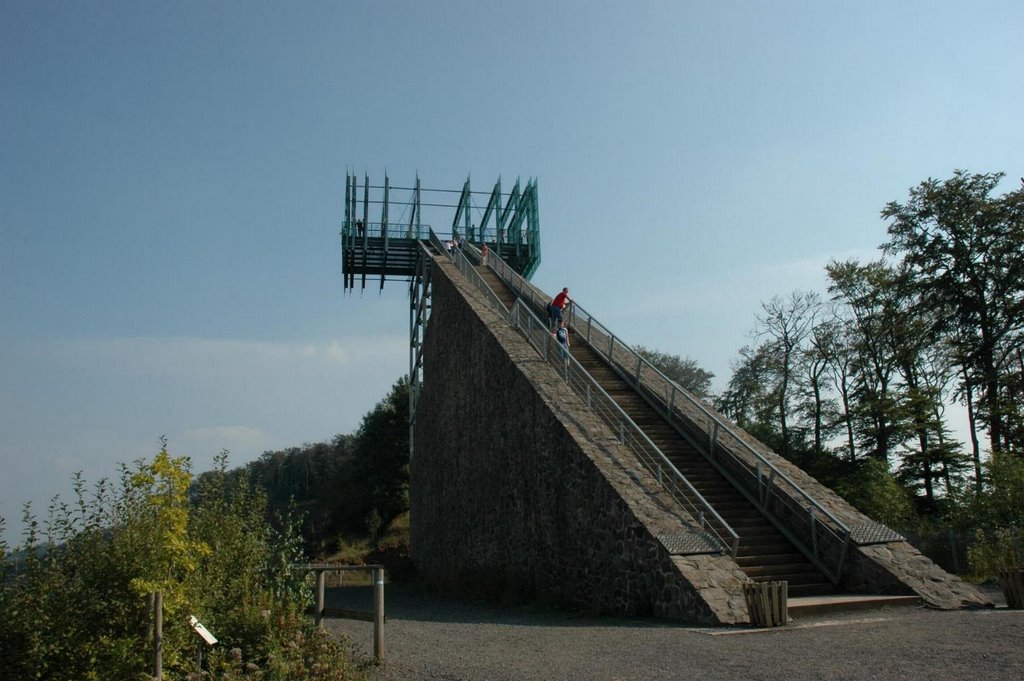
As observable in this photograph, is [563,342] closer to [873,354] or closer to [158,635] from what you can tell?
[158,635]

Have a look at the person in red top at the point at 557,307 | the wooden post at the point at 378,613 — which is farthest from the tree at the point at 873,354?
the wooden post at the point at 378,613

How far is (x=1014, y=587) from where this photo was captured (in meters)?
9.26

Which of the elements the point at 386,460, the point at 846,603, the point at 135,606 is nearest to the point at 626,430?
the point at 846,603

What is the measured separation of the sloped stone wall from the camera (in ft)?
33.9

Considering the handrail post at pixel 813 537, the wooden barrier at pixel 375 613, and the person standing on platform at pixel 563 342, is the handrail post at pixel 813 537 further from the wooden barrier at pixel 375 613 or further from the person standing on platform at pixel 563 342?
the wooden barrier at pixel 375 613

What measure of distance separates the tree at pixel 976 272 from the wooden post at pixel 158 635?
28.1m

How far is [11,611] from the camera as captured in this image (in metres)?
5.80

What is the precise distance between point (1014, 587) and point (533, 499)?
747 cm

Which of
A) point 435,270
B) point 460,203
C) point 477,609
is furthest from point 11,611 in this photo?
point 460,203

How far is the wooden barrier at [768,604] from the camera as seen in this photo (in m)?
8.77

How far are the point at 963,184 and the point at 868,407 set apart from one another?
9.10 m

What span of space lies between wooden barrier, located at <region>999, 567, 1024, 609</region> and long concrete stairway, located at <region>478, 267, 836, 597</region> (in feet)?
6.93

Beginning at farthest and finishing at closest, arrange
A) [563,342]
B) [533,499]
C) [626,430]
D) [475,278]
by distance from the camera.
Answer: [475,278] → [563,342] → [533,499] → [626,430]

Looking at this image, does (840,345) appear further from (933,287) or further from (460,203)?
(460,203)
